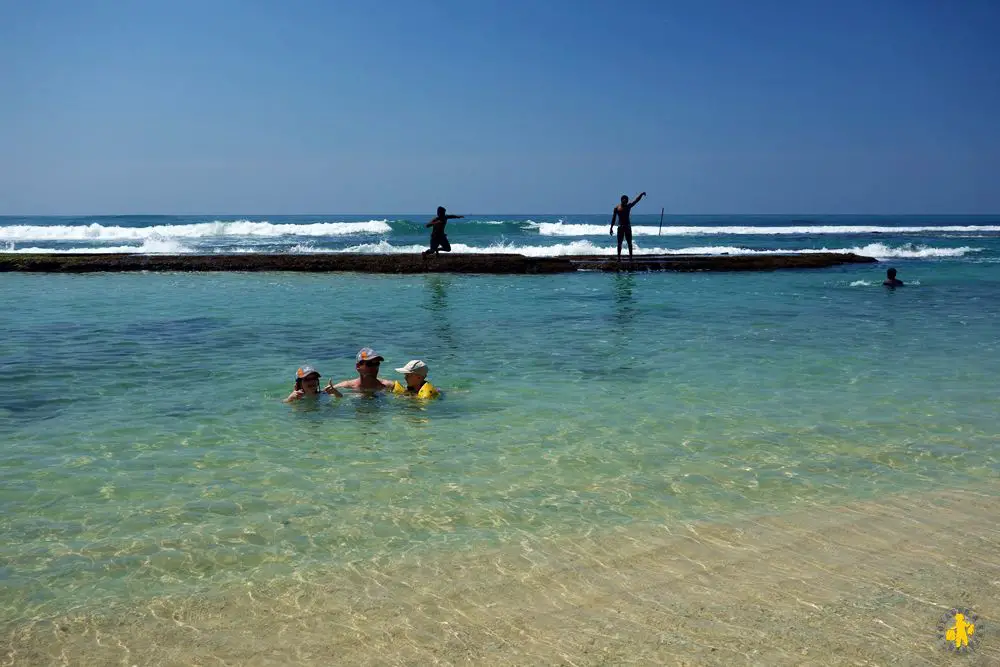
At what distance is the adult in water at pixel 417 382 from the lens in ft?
25.2

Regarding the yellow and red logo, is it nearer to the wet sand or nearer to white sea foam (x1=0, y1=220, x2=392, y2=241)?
the wet sand

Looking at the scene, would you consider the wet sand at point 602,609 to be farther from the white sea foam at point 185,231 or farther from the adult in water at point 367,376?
the white sea foam at point 185,231

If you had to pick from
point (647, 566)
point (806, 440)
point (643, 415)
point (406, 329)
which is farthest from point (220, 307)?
point (647, 566)

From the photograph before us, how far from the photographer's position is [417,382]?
7738 mm

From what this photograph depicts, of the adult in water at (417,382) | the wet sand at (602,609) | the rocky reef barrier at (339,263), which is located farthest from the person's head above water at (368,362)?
the rocky reef barrier at (339,263)

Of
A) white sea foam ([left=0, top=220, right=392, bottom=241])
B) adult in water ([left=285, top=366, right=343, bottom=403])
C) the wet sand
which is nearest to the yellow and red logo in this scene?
the wet sand

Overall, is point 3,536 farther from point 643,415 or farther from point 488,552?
point 643,415

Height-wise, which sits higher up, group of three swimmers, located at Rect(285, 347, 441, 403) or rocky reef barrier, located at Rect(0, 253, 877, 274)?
rocky reef barrier, located at Rect(0, 253, 877, 274)

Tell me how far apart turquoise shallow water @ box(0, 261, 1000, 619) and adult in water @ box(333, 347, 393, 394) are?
0.21 meters

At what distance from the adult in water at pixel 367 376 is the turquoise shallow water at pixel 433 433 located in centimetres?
21

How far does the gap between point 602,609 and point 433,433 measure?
311 centimetres

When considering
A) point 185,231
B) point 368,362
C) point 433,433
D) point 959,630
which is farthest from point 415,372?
point 185,231

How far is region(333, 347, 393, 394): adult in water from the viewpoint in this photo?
765 centimetres

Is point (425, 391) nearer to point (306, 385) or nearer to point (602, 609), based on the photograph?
point (306, 385)
